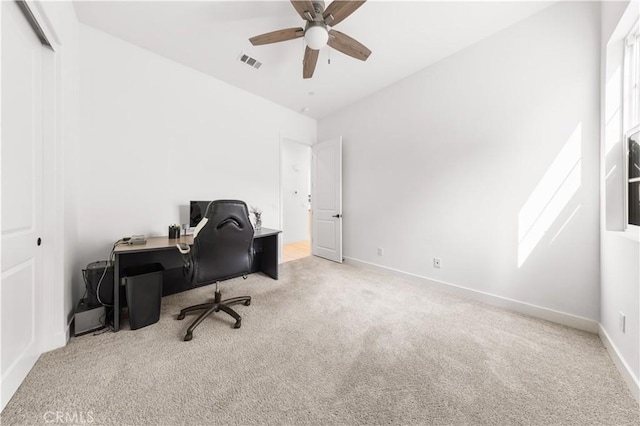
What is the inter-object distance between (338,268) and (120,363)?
2.80 metres

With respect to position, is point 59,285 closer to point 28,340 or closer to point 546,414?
point 28,340

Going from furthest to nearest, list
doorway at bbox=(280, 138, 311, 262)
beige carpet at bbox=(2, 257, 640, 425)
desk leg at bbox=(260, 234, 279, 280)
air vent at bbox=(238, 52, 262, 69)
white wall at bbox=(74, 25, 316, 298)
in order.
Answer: doorway at bbox=(280, 138, 311, 262), desk leg at bbox=(260, 234, 279, 280), air vent at bbox=(238, 52, 262, 69), white wall at bbox=(74, 25, 316, 298), beige carpet at bbox=(2, 257, 640, 425)

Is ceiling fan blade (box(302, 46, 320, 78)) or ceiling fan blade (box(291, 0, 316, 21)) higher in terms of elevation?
ceiling fan blade (box(291, 0, 316, 21))

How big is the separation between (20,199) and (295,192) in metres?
4.82

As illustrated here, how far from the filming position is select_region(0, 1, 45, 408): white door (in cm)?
Answer: 119

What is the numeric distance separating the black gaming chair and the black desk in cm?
39

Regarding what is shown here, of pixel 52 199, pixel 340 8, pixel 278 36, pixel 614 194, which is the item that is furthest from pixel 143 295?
pixel 614 194

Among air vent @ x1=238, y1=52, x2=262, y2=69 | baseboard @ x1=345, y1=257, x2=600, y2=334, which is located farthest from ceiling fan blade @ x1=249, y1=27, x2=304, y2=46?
baseboard @ x1=345, y1=257, x2=600, y2=334

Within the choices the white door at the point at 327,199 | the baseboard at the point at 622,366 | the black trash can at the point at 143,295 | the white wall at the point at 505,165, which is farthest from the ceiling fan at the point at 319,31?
the baseboard at the point at 622,366

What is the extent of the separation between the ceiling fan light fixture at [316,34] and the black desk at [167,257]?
6.87 feet

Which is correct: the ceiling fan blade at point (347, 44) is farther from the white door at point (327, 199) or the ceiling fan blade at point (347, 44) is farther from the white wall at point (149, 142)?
the white wall at point (149, 142)

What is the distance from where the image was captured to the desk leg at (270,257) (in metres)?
3.18

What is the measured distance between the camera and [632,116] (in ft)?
5.17

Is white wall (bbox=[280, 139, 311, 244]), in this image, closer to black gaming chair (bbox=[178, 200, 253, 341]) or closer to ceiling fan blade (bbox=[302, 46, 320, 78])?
ceiling fan blade (bbox=[302, 46, 320, 78])
